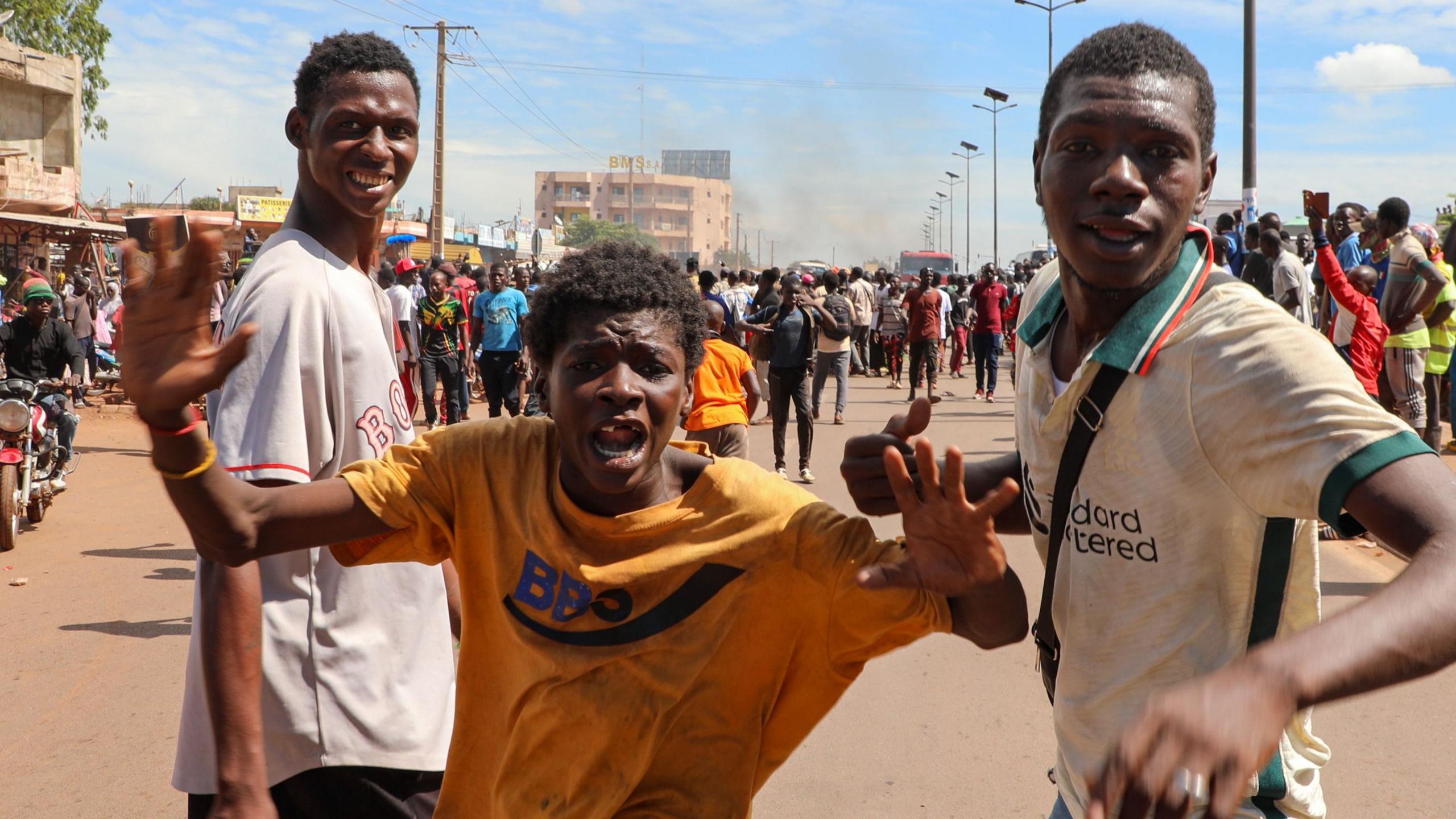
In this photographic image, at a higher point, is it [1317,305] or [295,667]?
[1317,305]

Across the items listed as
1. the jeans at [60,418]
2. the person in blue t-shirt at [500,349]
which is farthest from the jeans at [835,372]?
the jeans at [60,418]

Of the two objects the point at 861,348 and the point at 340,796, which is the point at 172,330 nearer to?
the point at 340,796

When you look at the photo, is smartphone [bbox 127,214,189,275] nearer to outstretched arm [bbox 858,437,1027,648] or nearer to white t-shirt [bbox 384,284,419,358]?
outstretched arm [bbox 858,437,1027,648]

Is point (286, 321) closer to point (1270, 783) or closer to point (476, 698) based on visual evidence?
point (476, 698)

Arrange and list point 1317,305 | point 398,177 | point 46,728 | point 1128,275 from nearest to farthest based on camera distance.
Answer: point 1128,275 → point 398,177 → point 46,728 → point 1317,305

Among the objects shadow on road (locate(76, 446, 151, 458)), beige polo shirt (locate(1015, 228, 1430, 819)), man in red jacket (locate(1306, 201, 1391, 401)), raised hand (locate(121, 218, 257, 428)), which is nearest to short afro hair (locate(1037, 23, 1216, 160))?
beige polo shirt (locate(1015, 228, 1430, 819))

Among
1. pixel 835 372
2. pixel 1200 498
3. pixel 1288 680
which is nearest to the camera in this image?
pixel 1288 680

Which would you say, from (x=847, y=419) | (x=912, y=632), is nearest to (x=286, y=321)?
(x=912, y=632)

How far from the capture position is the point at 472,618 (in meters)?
2.29

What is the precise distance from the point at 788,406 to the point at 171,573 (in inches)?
226

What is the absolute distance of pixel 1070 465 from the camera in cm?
174

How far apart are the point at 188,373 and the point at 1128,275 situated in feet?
4.57

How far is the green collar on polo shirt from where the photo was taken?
1.65 metres

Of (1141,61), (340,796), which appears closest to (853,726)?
(340,796)
